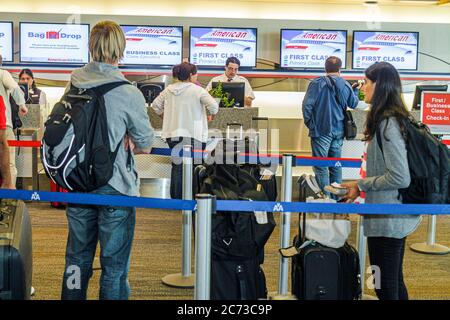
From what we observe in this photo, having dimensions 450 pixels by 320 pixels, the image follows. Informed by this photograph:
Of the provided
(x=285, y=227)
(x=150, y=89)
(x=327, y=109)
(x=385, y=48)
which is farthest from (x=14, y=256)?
(x=385, y=48)

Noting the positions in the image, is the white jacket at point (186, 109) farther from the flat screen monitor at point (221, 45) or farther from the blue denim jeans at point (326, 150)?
the flat screen monitor at point (221, 45)

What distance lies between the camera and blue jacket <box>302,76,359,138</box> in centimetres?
690

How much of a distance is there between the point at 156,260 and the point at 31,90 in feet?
16.3

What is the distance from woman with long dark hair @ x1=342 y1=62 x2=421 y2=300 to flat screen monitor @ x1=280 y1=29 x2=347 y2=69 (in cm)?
785

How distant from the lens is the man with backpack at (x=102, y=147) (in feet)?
10.7

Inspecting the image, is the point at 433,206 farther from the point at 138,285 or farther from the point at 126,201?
the point at 138,285

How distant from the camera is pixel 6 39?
1076 cm

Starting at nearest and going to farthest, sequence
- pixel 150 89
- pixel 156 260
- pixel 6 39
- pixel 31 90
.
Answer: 1. pixel 156 260
2. pixel 150 89
3. pixel 31 90
4. pixel 6 39

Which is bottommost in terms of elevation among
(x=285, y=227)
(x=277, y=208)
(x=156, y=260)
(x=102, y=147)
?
(x=156, y=260)

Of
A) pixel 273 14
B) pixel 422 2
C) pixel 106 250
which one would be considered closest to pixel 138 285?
pixel 106 250

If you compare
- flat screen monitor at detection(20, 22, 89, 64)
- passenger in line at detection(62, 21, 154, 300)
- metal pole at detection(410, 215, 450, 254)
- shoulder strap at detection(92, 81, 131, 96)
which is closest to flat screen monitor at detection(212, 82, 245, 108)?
metal pole at detection(410, 215, 450, 254)

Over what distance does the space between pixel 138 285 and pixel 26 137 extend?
366 centimetres

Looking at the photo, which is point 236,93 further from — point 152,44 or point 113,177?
point 113,177

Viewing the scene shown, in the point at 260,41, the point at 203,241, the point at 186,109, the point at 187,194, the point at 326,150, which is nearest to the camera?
the point at 203,241
